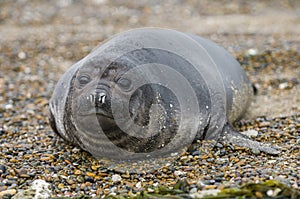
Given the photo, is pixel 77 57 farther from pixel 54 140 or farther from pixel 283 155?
pixel 283 155

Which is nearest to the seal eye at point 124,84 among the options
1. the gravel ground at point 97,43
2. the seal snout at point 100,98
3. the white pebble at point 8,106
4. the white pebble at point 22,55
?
the seal snout at point 100,98

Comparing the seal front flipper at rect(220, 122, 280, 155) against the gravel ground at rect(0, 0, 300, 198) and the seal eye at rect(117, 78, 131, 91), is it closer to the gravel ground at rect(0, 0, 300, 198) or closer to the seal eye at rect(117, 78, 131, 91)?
the gravel ground at rect(0, 0, 300, 198)

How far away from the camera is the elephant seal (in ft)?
11.4

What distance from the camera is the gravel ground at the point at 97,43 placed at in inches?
134

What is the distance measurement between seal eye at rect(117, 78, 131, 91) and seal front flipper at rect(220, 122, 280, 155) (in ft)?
3.10

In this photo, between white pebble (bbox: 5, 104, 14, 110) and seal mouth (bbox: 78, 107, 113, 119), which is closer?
seal mouth (bbox: 78, 107, 113, 119)

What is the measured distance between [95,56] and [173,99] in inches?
28.2

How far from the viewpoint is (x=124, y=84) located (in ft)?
11.5

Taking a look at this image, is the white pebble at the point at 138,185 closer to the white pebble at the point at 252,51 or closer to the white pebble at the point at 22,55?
the white pebble at the point at 252,51

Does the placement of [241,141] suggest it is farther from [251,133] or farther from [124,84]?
[124,84]

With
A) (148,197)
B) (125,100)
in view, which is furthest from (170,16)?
(148,197)

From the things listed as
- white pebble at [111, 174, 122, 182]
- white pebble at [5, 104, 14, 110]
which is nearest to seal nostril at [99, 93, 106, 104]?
white pebble at [111, 174, 122, 182]

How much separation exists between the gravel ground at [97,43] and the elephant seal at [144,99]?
0.59ft

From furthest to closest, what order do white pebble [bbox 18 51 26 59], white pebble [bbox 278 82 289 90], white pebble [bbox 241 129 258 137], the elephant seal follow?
1. white pebble [bbox 18 51 26 59]
2. white pebble [bbox 278 82 289 90]
3. white pebble [bbox 241 129 258 137]
4. the elephant seal
